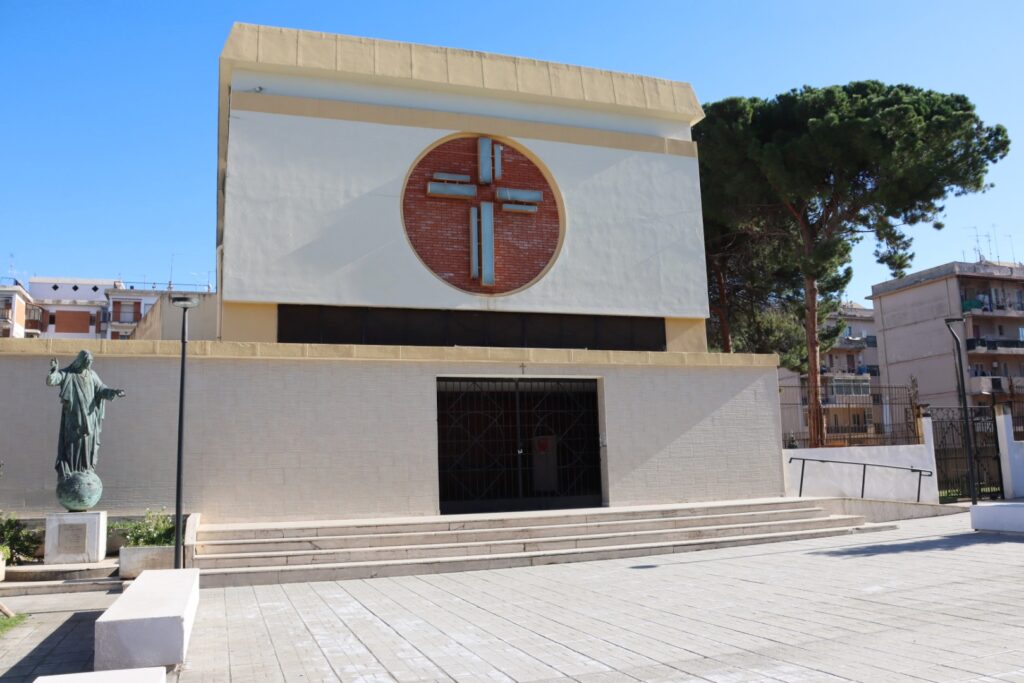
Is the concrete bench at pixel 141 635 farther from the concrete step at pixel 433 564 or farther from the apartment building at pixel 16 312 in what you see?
Answer: the apartment building at pixel 16 312

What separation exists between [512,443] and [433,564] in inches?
195

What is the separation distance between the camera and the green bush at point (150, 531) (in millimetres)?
11844

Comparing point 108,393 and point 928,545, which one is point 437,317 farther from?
point 928,545

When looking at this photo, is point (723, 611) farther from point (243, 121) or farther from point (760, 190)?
point (760, 190)

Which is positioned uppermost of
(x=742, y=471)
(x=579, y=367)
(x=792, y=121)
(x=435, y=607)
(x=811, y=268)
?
(x=792, y=121)

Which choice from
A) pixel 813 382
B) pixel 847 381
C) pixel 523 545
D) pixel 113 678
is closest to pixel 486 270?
pixel 523 545

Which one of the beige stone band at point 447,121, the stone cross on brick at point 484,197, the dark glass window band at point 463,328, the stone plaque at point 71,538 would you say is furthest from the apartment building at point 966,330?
the stone plaque at point 71,538

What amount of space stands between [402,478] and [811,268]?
45.3 ft

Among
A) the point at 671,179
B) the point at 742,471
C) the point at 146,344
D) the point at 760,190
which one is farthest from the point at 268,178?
the point at 760,190

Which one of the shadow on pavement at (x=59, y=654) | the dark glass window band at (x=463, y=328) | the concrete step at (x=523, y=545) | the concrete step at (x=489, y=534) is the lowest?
the shadow on pavement at (x=59, y=654)

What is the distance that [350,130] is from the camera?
1622 centimetres

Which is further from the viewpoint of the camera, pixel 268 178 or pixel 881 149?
pixel 881 149

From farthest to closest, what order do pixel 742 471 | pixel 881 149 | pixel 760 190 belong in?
1. pixel 760 190
2. pixel 881 149
3. pixel 742 471

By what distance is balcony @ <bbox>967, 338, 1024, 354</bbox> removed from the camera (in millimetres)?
41562
